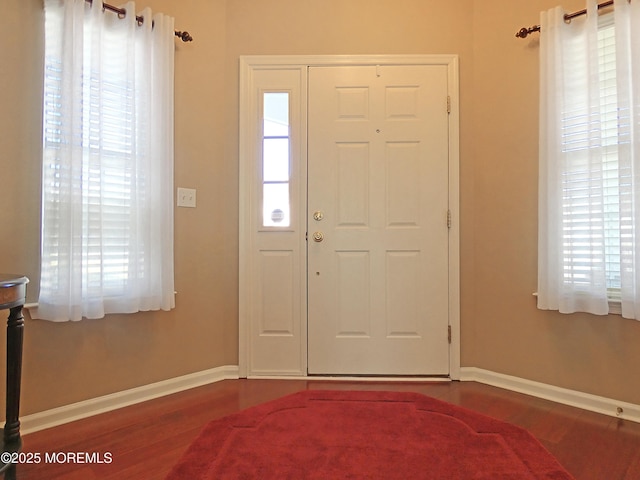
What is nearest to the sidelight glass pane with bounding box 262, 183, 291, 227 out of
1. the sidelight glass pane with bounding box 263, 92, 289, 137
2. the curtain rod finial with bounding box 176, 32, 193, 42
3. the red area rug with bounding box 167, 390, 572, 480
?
the sidelight glass pane with bounding box 263, 92, 289, 137

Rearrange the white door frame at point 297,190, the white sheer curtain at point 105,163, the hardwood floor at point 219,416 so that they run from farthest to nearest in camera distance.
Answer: the white door frame at point 297,190 → the white sheer curtain at point 105,163 → the hardwood floor at point 219,416

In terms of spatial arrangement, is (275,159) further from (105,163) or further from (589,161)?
(589,161)

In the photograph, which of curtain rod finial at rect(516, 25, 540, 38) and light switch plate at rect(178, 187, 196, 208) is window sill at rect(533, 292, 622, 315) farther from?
light switch plate at rect(178, 187, 196, 208)

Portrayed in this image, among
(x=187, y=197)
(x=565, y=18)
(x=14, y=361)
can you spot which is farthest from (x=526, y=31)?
(x=14, y=361)

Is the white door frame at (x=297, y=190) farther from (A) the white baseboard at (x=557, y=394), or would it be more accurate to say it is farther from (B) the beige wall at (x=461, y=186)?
(A) the white baseboard at (x=557, y=394)

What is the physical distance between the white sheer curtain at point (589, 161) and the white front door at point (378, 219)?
0.62 metres

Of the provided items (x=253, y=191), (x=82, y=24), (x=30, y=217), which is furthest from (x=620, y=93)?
(x=30, y=217)

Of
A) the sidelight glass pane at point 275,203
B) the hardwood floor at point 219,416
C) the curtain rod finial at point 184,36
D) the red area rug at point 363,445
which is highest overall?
the curtain rod finial at point 184,36

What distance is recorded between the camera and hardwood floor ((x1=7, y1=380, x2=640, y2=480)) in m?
1.55

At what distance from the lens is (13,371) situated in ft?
4.84

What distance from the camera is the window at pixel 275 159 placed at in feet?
8.62

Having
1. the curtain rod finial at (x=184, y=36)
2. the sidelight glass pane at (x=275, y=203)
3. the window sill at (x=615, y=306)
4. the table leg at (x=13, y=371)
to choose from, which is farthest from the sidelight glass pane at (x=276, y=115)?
the window sill at (x=615, y=306)

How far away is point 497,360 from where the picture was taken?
251cm

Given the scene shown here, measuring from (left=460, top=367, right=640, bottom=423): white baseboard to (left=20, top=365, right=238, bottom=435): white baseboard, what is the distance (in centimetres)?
164
